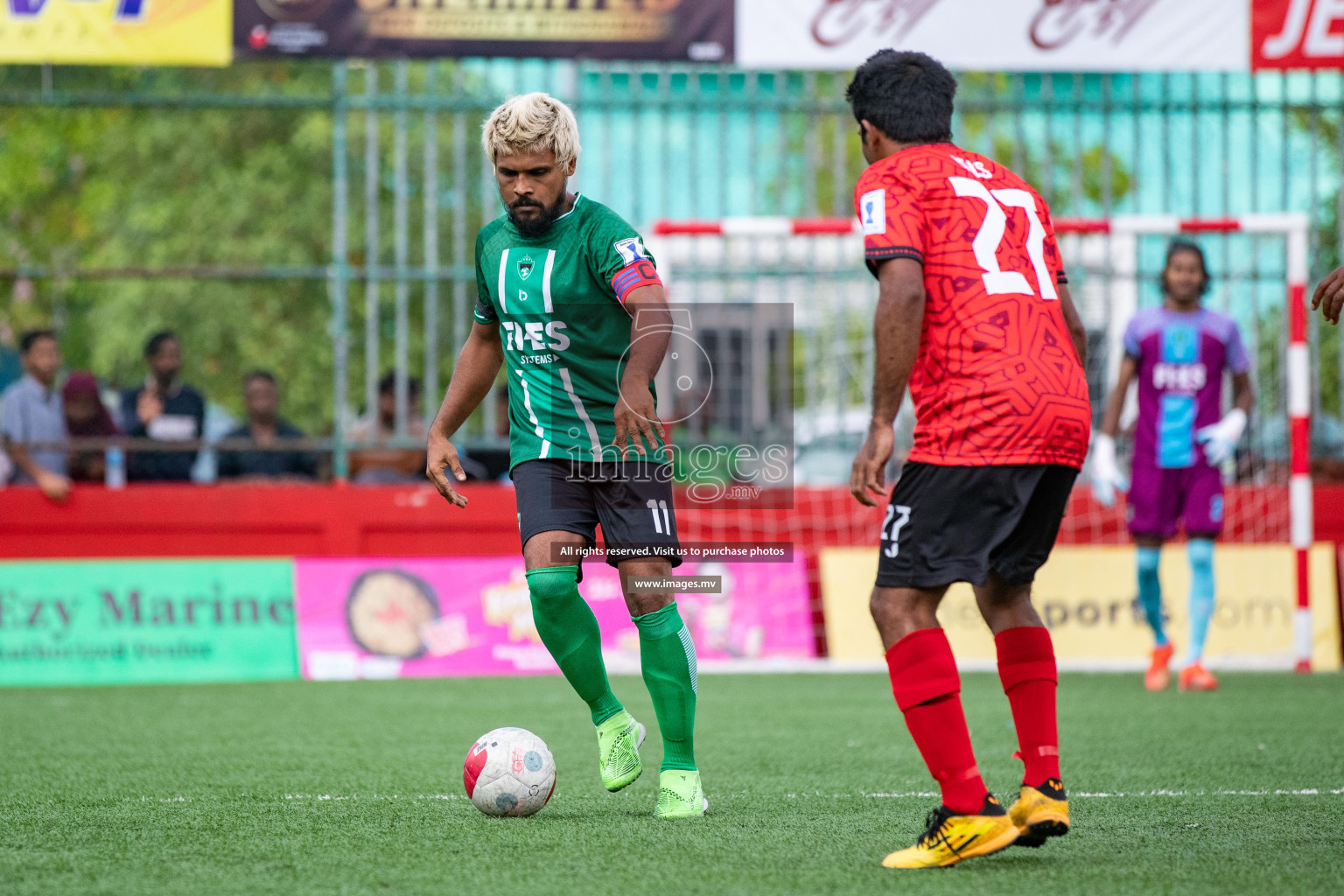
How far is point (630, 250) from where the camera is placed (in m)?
4.81

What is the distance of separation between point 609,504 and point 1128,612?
22.8ft

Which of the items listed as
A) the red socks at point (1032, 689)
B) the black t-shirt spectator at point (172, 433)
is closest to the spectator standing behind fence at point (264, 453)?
the black t-shirt spectator at point (172, 433)

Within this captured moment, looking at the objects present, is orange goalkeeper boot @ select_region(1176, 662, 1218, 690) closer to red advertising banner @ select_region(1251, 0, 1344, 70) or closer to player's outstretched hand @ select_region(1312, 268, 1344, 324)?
red advertising banner @ select_region(1251, 0, 1344, 70)

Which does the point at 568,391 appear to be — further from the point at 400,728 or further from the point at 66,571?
the point at 66,571

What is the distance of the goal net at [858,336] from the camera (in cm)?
1154

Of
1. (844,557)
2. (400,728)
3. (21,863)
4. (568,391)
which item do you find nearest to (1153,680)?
(844,557)

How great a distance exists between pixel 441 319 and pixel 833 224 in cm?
320

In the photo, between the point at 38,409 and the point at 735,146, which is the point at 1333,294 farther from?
the point at 38,409

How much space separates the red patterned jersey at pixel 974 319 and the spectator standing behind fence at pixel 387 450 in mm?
7954

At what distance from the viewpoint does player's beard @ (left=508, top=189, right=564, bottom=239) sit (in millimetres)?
4828

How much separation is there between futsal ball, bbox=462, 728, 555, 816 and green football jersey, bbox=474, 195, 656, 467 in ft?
2.90

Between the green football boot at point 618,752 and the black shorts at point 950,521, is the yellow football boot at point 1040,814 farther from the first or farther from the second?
the green football boot at point 618,752

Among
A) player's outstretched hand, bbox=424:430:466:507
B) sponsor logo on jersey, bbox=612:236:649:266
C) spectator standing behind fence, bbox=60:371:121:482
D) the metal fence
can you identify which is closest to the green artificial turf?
player's outstretched hand, bbox=424:430:466:507

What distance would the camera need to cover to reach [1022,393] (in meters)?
3.96
